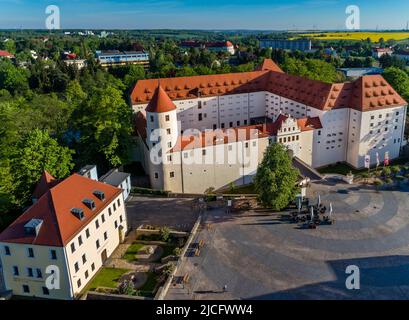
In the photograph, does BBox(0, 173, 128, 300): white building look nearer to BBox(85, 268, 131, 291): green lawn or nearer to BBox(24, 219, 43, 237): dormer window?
BBox(24, 219, 43, 237): dormer window

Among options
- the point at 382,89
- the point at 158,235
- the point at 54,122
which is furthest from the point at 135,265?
the point at 382,89

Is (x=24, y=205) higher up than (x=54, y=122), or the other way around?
(x=54, y=122)

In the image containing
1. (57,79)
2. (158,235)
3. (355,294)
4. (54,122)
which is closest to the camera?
(355,294)

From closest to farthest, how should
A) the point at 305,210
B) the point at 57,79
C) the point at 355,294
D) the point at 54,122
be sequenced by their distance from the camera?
the point at 355,294
the point at 305,210
the point at 54,122
the point at 57,79

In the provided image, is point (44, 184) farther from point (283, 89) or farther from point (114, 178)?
point (283, 89)

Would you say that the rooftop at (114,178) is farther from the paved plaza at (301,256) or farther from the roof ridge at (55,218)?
the roof ridge at (55,218)

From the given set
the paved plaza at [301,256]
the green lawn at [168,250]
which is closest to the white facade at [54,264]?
the green lawn at [168,250]
